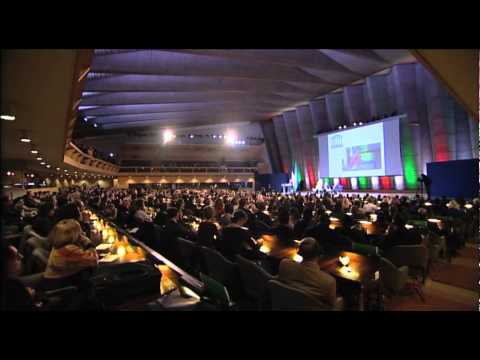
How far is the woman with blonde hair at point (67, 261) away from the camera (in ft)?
8.78

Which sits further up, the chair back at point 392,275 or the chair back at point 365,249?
the chair back at point 365,249

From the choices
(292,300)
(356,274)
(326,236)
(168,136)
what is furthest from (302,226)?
(168,136)

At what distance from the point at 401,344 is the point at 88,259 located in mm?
2817

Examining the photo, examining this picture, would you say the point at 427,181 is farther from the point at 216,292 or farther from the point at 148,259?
the point at 216,292

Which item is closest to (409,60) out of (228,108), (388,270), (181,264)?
(228,108)

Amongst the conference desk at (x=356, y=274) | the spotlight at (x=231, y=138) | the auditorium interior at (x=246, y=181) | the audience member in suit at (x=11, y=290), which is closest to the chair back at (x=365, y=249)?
the auditorium interior at (x=246, y=181)

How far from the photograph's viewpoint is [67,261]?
270 cm

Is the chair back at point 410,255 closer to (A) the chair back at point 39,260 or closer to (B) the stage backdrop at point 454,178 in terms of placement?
(A) the chair back at point 39,260

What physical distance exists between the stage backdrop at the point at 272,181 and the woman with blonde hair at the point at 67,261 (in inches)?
1249

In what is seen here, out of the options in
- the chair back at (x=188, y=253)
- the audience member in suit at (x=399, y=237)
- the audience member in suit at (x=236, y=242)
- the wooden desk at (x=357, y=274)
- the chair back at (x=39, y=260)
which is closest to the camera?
the wooden desk at (x=357, y=274)

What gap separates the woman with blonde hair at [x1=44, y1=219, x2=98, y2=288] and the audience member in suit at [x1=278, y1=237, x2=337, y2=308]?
6.65ft

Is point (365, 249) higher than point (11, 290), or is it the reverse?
point (11, 290)

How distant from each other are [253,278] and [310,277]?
2.35 feet
